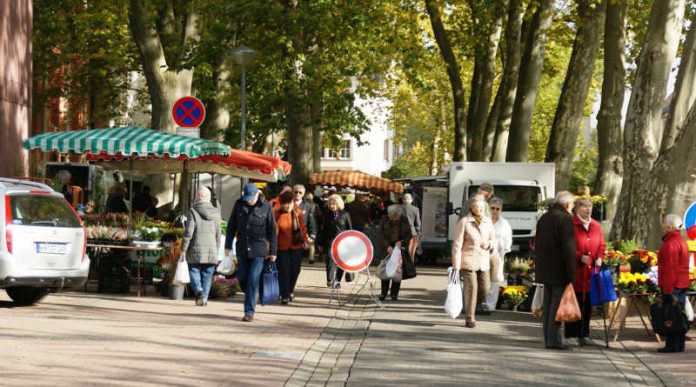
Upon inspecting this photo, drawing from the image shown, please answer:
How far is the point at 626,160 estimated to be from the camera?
2362 cm

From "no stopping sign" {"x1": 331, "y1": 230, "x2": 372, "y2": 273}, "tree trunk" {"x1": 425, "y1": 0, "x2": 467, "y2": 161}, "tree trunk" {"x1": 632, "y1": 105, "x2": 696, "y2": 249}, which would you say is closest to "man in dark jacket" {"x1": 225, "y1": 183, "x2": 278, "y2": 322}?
"no stopping sign" {"x1": 331, "y1": 230, "x2": 372, "y2": 273}

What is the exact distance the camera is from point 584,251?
14750 millimetres

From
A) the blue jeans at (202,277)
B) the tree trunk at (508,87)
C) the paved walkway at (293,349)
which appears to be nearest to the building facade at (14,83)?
the paved walkway at (293,349)

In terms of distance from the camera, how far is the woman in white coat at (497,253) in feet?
61.2

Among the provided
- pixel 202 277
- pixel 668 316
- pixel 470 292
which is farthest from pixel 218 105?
Answer: pixel 668 316

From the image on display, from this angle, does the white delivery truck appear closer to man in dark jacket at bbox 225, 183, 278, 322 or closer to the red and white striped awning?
the red and white striped awning

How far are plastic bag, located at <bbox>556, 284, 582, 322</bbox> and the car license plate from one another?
6541mm

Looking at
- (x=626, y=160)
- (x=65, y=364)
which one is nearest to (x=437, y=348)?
(x=65, y=364)

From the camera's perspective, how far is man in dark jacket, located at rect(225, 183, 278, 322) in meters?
16.6

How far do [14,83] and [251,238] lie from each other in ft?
39.0

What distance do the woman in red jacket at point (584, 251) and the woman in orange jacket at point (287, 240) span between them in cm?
561

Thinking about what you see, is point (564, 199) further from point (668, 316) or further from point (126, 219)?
point (126, 219)

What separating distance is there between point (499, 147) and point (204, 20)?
33.0ft

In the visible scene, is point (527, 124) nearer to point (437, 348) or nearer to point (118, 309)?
point (118, 309)
